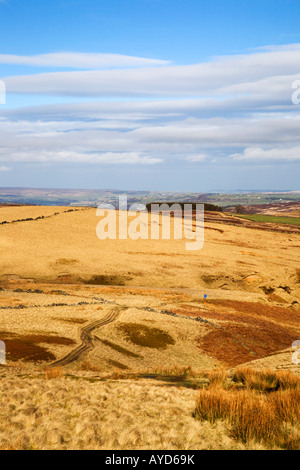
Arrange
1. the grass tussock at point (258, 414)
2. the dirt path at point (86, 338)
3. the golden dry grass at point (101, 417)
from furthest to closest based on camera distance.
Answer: the dirt path at point (86, 338), the golden dry grass at point (101, 417), the grass tussock at point (258, 414)

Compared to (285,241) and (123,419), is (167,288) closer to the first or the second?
(123,419)

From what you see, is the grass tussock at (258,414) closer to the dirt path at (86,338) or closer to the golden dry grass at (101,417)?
the golden dry grass at (101,417)

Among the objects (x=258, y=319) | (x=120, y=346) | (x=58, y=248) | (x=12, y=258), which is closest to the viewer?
(x=120, y=346)

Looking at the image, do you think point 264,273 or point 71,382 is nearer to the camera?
point 71,382

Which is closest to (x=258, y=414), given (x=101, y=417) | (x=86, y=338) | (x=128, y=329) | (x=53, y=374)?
(x=101, y=417)

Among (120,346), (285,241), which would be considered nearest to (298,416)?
(120,346)

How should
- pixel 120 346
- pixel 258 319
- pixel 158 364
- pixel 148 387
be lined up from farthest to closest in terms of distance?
pixel 258 319
pixel 120 346
pixel 158 364
pixel 148 387

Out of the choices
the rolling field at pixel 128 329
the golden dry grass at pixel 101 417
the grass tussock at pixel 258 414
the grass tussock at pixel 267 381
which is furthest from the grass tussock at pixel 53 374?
the grass tussock at pixel 267 381

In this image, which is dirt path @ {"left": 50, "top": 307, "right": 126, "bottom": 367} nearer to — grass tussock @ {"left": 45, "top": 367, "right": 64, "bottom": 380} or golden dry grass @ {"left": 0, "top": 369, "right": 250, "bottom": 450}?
grass tussock @ {"left": 45, "top": 367, "right": 64, "bottom": 380}
